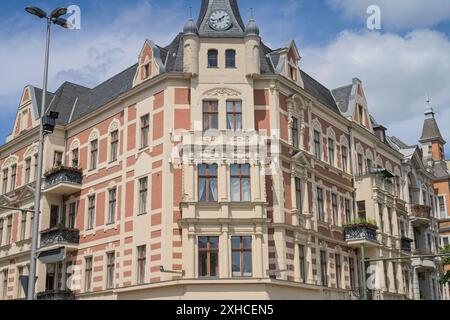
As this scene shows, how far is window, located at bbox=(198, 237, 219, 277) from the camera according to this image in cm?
2689

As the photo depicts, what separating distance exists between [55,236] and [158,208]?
8.32 m

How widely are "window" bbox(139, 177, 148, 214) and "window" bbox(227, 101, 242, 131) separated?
5.25 metres

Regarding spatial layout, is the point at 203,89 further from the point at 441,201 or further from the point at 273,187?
the point at 441,201

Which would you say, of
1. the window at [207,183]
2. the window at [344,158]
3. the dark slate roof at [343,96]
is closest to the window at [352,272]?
the window at [344,158]

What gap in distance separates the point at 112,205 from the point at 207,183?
694 centimetres

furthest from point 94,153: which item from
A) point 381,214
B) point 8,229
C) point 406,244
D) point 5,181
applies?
point 406,244

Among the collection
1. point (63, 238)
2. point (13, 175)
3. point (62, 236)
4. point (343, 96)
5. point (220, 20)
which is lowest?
point (63, 238)

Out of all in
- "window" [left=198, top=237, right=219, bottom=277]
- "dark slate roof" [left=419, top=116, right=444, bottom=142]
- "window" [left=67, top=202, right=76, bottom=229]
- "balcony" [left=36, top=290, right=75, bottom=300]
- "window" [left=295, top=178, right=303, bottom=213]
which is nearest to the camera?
"window" [left=198, top=237, right=219, bottom=277]

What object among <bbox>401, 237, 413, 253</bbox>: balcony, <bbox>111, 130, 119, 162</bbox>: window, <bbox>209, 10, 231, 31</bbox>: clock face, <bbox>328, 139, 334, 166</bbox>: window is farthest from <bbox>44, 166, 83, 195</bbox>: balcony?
<bbox>401, 237, 413, 253</bbox>: balcony

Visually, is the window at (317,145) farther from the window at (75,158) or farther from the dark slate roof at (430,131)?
the dark slate roof at (430,131)

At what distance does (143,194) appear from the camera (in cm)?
3014

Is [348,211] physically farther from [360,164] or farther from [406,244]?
[406,244]

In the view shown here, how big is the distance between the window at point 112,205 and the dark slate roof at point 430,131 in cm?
4017

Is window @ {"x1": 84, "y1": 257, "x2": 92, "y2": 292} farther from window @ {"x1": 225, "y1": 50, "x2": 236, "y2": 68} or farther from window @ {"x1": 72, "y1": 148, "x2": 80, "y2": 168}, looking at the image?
window @ {"x1": 225, "y1": 50, "x2": 236, "y2": 68}
